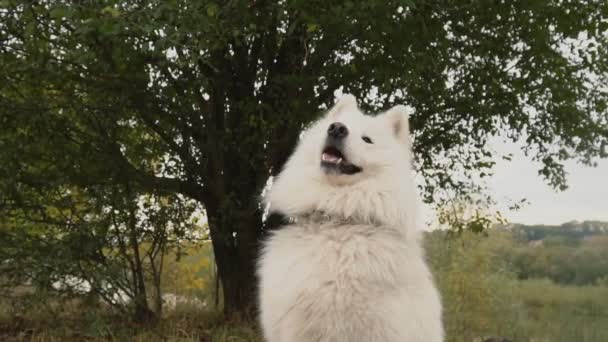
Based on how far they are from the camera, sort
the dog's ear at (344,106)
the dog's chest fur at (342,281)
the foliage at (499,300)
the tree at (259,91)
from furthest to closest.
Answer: the foliage at (499,300) < the tree at (259,91) < the dog's ear at (344,106) < the dog's chest fur at (342,281)

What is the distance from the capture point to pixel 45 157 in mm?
7324

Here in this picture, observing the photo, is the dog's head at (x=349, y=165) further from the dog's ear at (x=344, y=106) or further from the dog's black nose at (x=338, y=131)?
the dog's ear at (x=344, y=106)

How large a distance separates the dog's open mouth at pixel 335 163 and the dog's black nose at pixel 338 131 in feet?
0.25

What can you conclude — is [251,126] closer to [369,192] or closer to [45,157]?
[45,157]

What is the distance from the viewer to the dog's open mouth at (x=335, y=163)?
3840 millimetres

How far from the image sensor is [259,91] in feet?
26.2

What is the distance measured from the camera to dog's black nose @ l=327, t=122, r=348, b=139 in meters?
3.80

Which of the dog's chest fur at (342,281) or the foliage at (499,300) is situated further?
the foliage at (499,300)

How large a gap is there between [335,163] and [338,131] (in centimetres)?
20

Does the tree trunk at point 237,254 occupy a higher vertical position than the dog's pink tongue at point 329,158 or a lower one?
lower

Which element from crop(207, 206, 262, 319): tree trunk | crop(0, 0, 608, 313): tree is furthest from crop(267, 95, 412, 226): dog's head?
crop(207, 206, 262, 319): tree trunk

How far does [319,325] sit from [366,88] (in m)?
4.38

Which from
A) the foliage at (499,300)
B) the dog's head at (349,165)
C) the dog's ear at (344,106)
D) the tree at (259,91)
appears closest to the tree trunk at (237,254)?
the tree at (259,91)

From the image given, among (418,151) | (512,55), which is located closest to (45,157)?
(418,151)
